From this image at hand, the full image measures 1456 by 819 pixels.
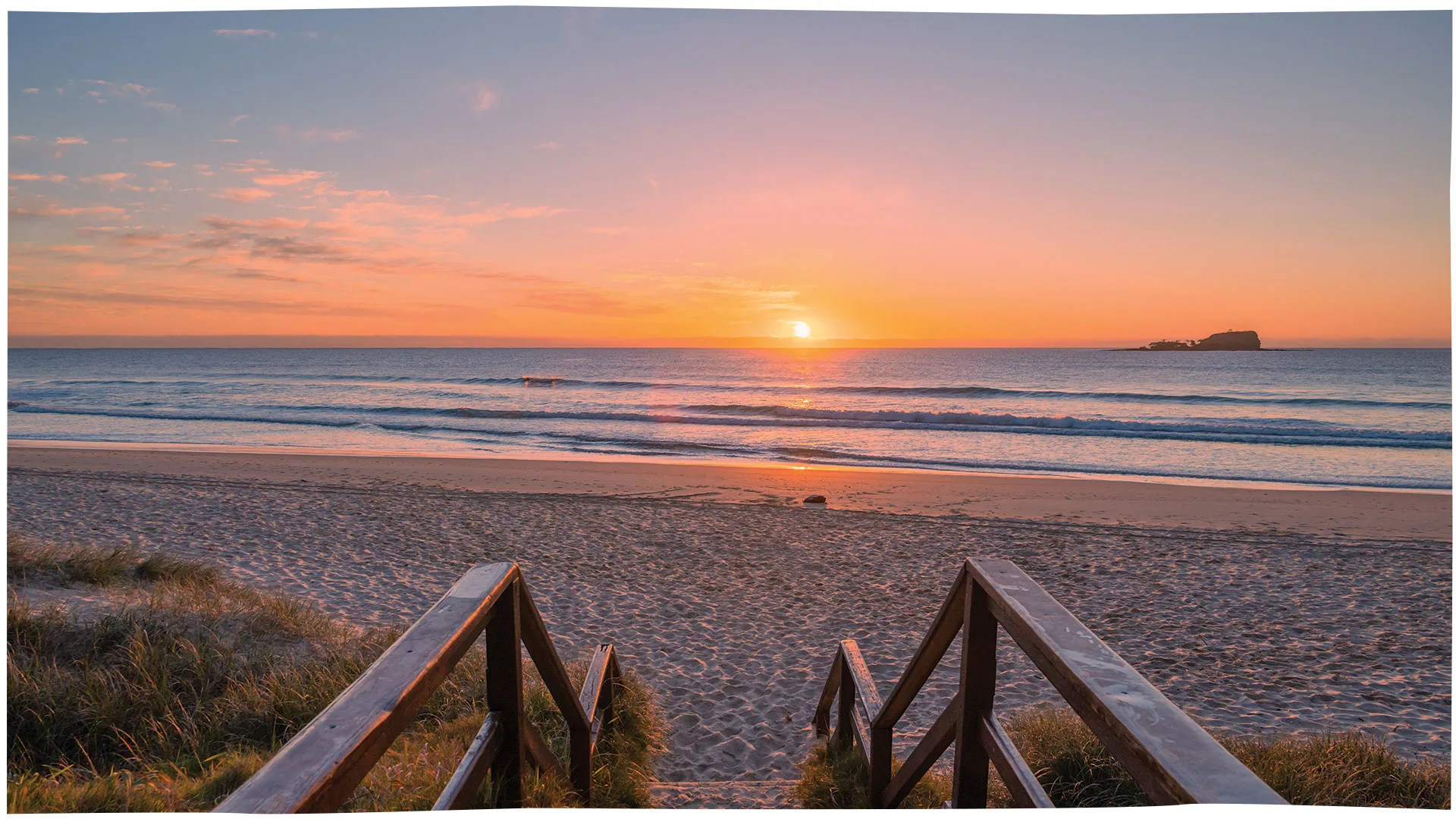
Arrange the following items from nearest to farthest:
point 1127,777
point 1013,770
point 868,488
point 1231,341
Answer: point 1013,770 → point 1127,777 → point 868,488 → point 1231,341

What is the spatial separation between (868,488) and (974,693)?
1146cm

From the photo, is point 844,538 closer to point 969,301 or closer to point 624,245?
point 624,245

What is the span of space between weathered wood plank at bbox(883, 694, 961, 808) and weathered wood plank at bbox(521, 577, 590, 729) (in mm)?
1028

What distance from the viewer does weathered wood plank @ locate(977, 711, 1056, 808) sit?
150 centimetres

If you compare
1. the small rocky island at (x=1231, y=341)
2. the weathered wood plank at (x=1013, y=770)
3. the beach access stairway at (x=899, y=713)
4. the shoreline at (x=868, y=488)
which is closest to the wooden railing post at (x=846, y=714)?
the beach access stairway at (x=899, y=713)

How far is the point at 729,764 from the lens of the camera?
403 centimetres

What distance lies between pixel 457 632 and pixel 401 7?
2732 millimetres

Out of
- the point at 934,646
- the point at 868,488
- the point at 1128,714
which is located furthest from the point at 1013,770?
the point at 868,488

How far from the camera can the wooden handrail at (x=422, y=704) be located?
2.92 feet

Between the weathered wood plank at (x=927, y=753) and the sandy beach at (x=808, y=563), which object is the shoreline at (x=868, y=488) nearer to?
the sandy beach at (x=808, y=563)

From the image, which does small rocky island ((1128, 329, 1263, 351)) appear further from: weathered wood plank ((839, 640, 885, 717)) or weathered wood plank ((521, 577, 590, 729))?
weathered wood plank ((521, 577, 590, 729))

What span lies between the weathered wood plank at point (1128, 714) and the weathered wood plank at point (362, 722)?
3.19ft

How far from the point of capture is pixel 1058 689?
1.15 meters

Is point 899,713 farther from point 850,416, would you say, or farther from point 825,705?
point 850,416
